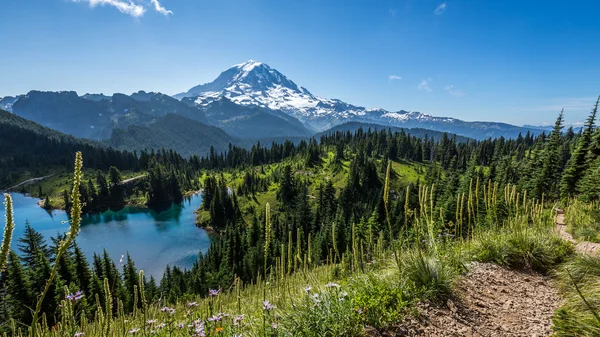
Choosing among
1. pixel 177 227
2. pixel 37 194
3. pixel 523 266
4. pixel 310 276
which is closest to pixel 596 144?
pixel 523 266

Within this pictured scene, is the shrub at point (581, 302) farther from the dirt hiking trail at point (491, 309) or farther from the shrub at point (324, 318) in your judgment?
the shrub at point (324, 318)

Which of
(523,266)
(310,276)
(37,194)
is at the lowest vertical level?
(37,194)

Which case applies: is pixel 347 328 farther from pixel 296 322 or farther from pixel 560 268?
pixel 560 268

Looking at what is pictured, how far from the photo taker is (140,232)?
122 m

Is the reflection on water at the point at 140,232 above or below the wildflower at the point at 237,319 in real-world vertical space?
below

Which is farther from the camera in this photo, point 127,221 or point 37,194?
point 37,194

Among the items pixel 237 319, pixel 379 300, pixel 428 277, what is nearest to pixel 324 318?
pixel 379 300

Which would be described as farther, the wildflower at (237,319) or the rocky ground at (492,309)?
the rocky ground at (492,309)

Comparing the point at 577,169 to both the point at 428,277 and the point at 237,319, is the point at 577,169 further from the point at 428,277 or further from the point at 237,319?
the point at 237,319

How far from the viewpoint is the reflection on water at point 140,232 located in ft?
313

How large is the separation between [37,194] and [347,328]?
25199 centimetres

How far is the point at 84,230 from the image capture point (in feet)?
416

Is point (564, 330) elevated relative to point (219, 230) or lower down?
elevated

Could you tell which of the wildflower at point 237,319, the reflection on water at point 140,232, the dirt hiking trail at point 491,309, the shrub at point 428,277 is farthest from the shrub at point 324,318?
the reflection on water at point 140,232
